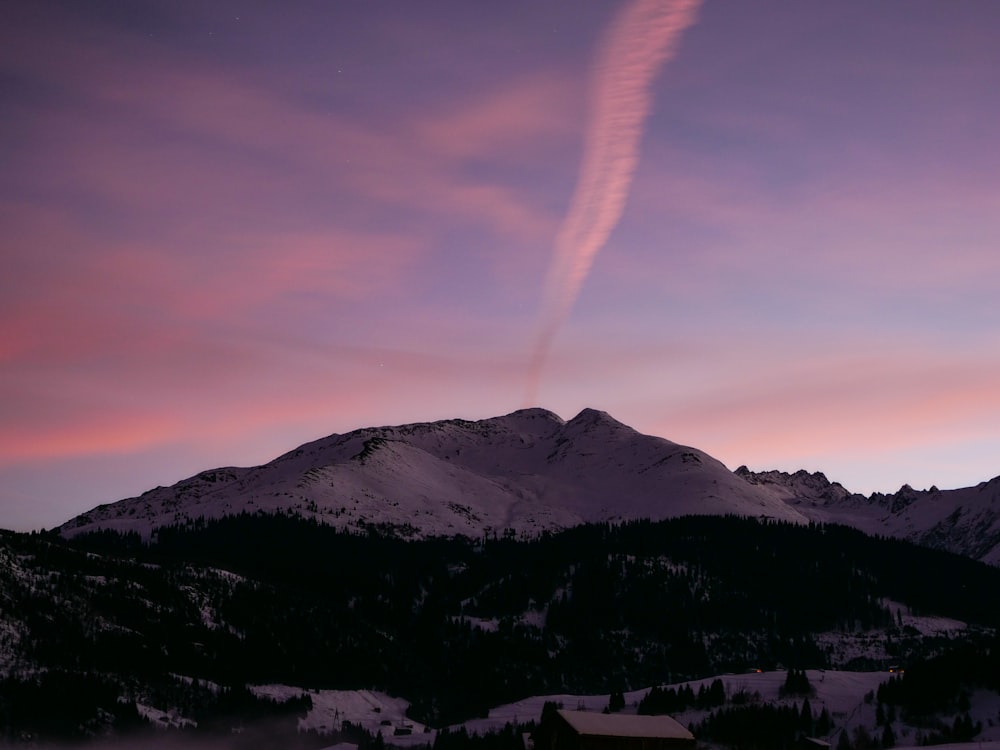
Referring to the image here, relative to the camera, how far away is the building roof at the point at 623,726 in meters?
184

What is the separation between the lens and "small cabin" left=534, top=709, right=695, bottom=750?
182125 mm

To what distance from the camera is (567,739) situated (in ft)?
609

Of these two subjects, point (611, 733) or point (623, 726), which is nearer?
point (611, 733)

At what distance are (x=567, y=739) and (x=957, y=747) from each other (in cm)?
5043

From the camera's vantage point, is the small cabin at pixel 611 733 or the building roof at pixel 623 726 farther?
the building roof at pixel 623 726

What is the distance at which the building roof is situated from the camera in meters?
184

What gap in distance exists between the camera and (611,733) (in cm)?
18325

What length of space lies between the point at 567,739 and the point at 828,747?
40009 mm

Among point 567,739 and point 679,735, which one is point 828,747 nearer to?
point 679,735

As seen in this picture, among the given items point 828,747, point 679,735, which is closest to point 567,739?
point 679,735

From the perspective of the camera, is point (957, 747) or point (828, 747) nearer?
point (957, 747)

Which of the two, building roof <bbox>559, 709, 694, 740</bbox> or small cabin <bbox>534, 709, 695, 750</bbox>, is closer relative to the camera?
small cabin <bbox>534, 709, 695, 750</bbox>

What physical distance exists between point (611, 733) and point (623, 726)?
3997mm

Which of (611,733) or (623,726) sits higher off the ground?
(623,726)
